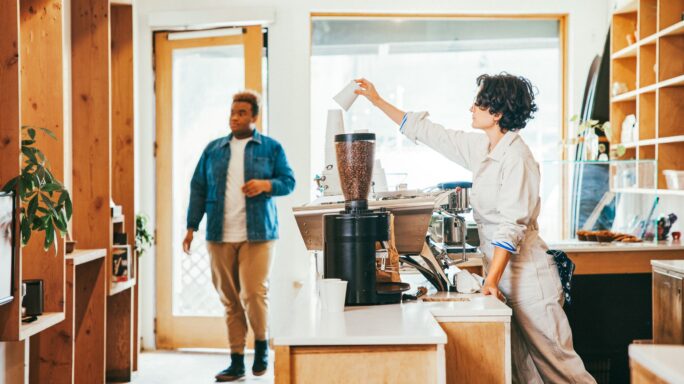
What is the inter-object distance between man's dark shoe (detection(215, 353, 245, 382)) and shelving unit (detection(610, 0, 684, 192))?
2.31 m

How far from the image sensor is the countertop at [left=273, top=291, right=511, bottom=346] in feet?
5.76

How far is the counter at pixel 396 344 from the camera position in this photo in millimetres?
1757

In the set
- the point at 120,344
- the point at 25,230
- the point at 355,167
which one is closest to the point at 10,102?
the point at 25,230

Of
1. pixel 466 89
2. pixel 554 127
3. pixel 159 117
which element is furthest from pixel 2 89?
pixel 554 127

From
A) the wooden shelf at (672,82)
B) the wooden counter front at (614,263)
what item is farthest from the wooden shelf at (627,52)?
the wooden counter front at (614,263)

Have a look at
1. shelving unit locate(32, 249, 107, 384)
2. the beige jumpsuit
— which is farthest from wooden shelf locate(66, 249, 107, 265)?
the beige jumpsuit

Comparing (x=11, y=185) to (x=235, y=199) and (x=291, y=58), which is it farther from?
(x=291, y=58)

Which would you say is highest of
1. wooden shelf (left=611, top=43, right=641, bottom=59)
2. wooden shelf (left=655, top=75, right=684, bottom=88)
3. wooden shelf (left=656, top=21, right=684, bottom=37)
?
wooden shelf (left=656, top=21, right=684, bottom=37)

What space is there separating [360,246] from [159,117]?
3.31 meters

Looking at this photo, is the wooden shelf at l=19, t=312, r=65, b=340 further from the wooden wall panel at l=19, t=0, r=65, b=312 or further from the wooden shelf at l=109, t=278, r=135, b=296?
the wooden shelf at l=109, t=278, r=135, b=296

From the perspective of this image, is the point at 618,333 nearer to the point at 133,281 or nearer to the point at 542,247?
the point at 542,247

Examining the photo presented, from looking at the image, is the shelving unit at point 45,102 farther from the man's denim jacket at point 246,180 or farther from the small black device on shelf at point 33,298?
the man's denim jacket at point 246,180

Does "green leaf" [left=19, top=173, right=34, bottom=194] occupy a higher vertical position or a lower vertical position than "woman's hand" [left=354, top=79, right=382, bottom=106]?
lower

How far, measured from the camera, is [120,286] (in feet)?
13.1
